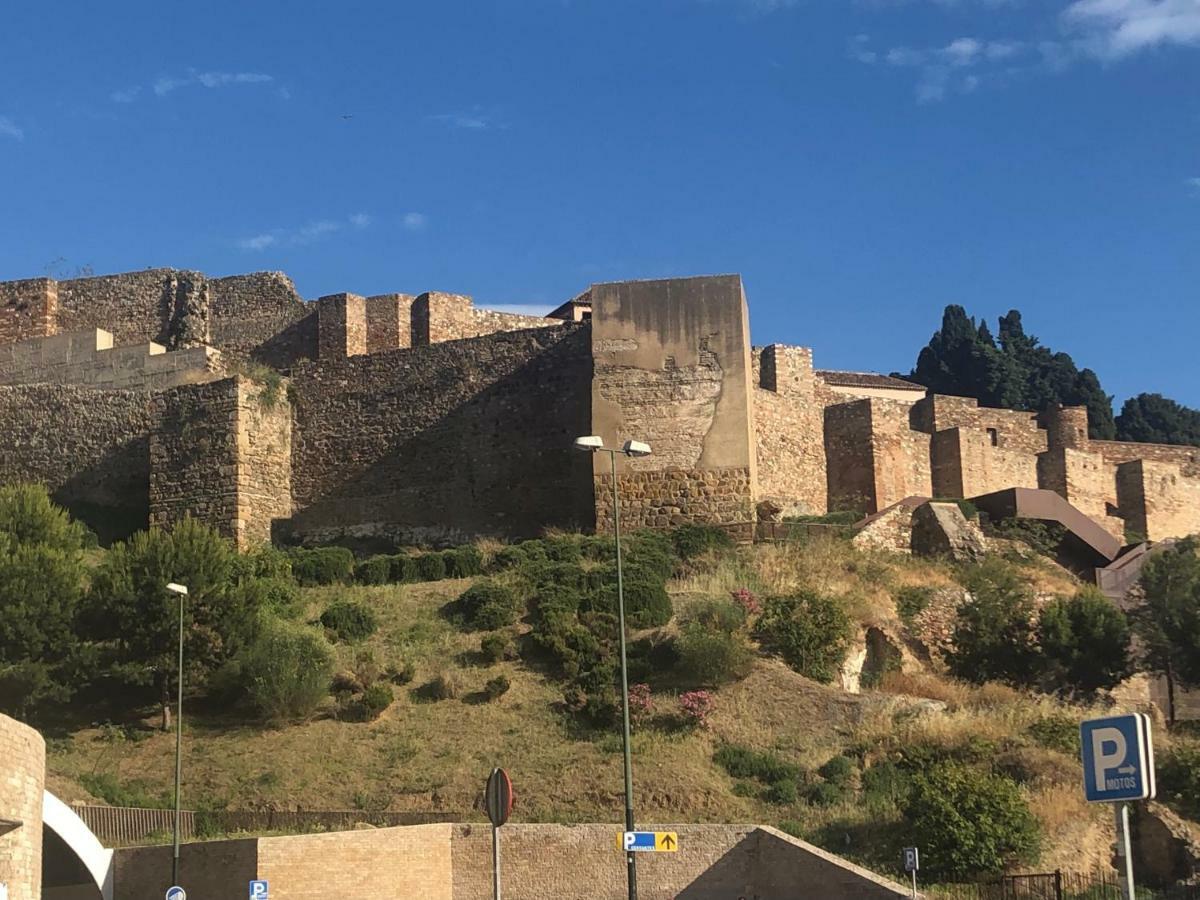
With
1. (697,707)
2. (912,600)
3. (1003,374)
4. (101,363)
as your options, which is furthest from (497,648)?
(1003,374)

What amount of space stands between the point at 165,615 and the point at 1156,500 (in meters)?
29.9

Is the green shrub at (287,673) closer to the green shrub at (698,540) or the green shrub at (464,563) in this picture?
Result: the green shrub at (464,563)

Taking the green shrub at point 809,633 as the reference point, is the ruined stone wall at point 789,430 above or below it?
above

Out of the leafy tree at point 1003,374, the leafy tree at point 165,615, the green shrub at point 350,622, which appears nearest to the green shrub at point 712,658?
the green shrub at point 350,622

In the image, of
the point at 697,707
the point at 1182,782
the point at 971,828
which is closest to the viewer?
the point at 971,828

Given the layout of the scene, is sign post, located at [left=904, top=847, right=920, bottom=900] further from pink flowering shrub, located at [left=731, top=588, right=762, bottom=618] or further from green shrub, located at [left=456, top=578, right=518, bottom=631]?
green shrub, located at [left=456, top=578, right=518, bottom=631]

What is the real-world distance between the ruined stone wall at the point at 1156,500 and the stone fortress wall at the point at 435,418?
83.6 inches

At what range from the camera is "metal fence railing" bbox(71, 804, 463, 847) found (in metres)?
23.4

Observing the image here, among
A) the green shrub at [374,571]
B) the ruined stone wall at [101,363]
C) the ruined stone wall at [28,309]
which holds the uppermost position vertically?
the ruined stone wall at [28,309]

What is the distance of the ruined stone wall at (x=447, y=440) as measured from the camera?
122ft

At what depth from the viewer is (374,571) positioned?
3497cm

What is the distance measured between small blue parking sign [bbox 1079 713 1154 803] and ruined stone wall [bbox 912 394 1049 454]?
33464 mm

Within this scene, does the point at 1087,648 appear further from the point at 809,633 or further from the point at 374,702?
the point at 374,702

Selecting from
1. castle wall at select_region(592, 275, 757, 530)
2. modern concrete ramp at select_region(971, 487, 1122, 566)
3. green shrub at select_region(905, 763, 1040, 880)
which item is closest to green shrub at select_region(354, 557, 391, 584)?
castle wall at select_region(592, 275, 757, 530)
